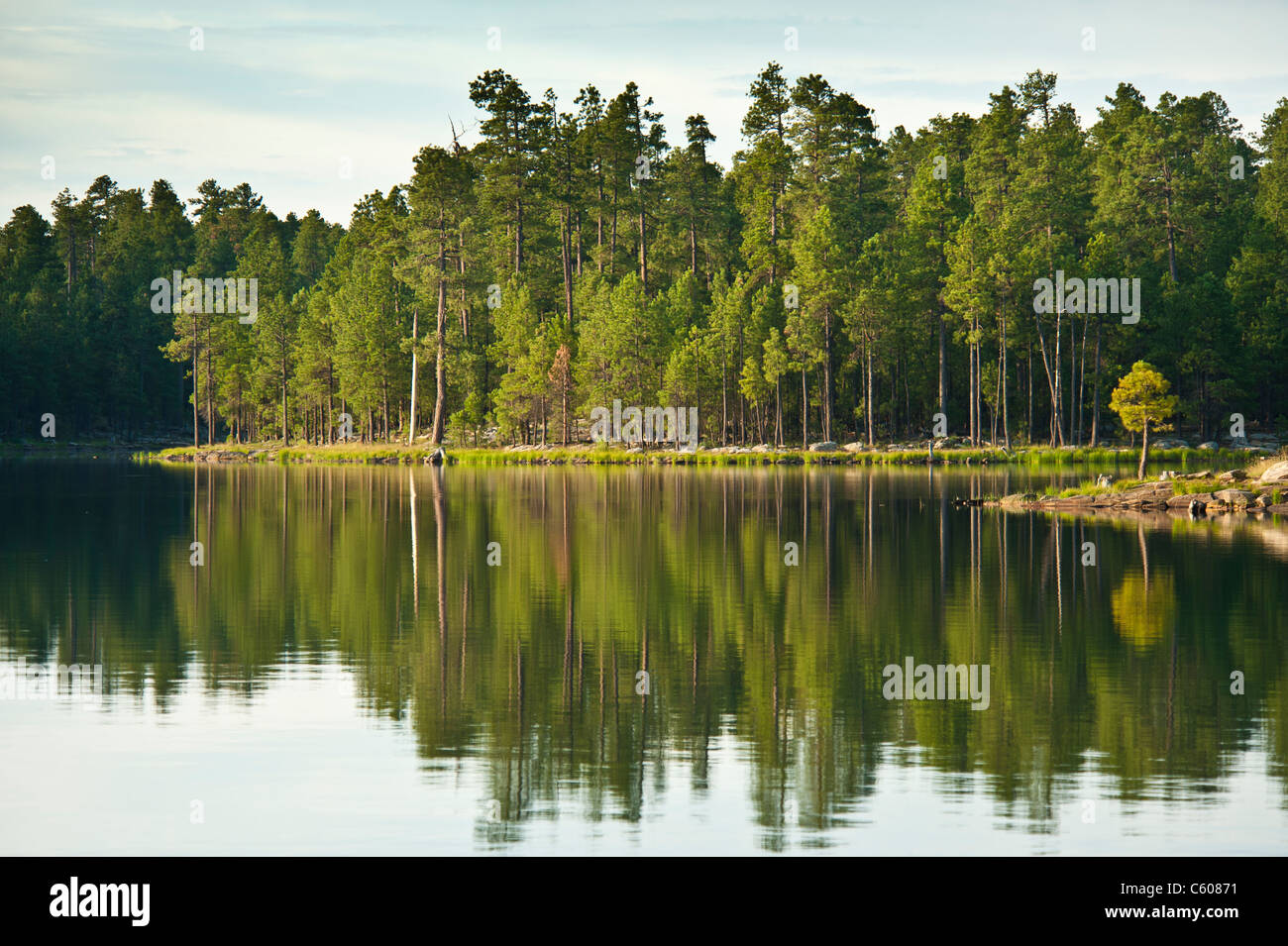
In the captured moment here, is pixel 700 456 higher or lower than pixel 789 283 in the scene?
lower

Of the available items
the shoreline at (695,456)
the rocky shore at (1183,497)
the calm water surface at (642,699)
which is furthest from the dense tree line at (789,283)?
the calm water surface at (642,699)

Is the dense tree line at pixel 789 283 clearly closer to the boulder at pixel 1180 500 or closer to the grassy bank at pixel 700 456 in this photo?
the grassy bank at pixel 700 456

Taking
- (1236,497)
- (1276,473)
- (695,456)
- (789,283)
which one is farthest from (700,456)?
(1236,497)

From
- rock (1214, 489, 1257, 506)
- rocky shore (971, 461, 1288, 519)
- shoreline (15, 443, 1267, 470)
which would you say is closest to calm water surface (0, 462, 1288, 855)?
rocky shore (971, 461, 1288, 519)

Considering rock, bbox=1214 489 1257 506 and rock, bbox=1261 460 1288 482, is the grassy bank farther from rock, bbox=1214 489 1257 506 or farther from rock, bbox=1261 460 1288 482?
rock, bbox=1214 489 1257 506

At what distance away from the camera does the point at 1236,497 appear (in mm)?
51594

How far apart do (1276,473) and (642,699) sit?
4345 cm

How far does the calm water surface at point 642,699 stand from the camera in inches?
506

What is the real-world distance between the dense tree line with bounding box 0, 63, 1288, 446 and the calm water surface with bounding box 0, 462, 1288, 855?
63148 mm

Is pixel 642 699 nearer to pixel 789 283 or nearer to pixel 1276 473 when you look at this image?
pixel 1276 473

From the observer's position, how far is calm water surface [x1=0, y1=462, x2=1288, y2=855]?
12.8 meters

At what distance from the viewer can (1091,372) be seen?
98.2 m

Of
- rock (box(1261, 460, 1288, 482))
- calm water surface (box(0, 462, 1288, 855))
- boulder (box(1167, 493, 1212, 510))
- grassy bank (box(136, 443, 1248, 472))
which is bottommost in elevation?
calm water surface (box(0, 462, 1288, 855))
